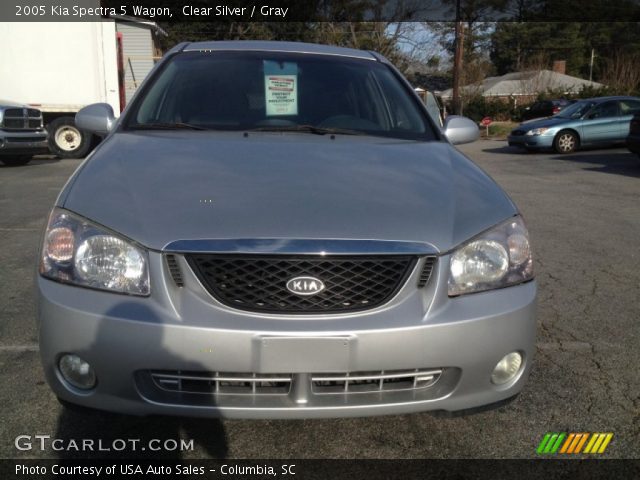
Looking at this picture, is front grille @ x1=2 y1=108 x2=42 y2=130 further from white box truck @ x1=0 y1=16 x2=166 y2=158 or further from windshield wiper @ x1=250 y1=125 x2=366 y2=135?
windshield wiper @ x1=250 y1=125 x2=366 y2=135

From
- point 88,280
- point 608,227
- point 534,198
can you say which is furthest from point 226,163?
point 534,198

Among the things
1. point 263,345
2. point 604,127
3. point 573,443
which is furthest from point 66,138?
point 573,443

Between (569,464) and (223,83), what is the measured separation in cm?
245

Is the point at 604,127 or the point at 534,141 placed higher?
the point at 604,127

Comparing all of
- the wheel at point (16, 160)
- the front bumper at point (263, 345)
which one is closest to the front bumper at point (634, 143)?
the front bumper at point (263, 345)

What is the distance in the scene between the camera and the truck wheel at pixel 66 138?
14.7 meters

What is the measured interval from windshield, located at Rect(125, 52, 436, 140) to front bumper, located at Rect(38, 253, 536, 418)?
1267 mm

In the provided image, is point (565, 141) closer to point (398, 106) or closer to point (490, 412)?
point (398, 106)

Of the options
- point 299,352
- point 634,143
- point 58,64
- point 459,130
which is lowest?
point 634,143

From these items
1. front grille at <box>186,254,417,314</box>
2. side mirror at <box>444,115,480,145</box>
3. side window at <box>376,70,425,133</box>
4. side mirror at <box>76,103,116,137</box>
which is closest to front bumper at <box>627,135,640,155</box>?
side mirror at <box>444,115,480,145</box>

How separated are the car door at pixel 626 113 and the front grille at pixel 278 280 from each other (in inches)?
644
